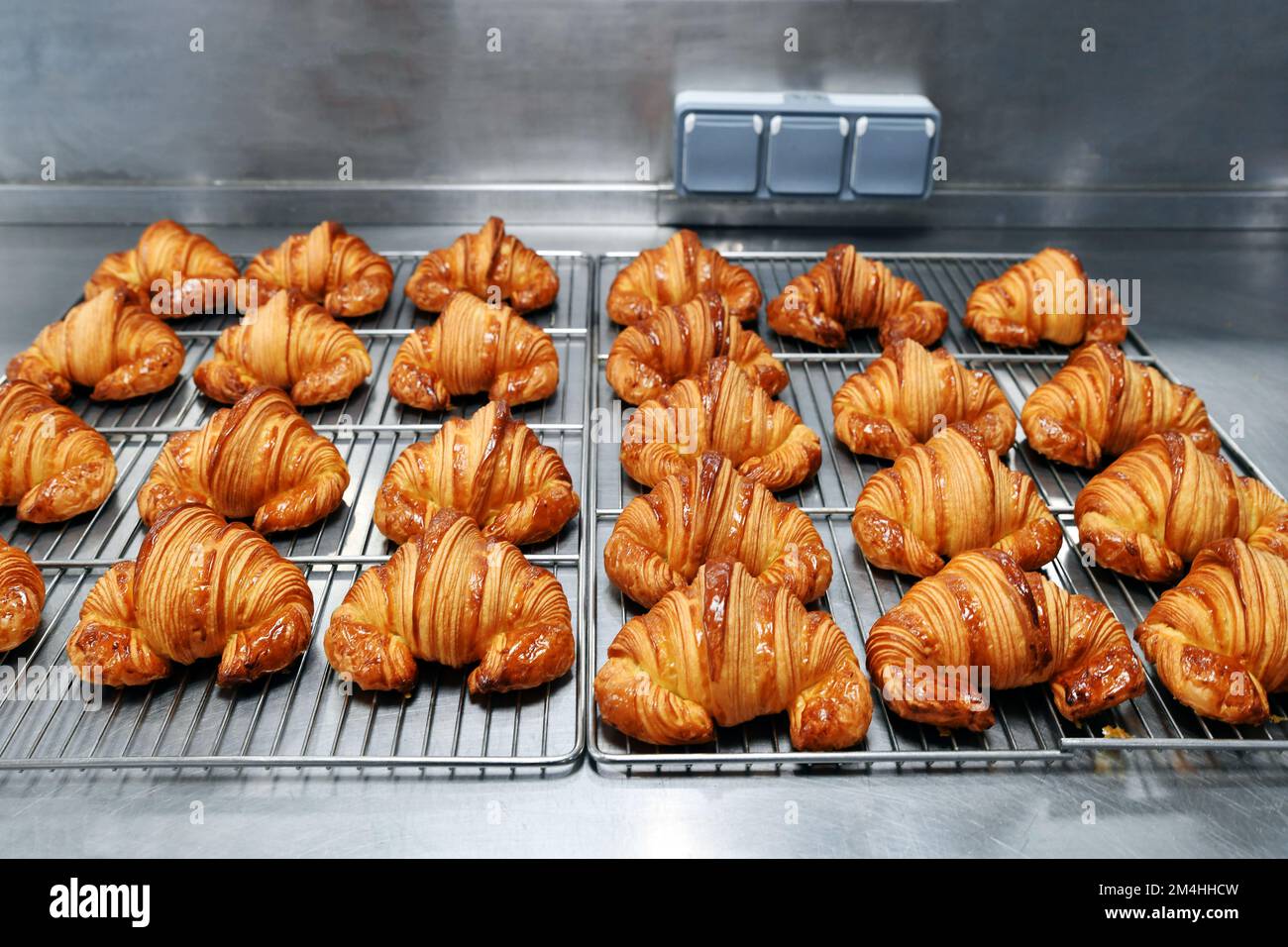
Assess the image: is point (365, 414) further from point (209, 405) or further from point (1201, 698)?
point (1201, 698)

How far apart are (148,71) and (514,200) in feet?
4.20

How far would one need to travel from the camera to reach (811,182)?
3.56m

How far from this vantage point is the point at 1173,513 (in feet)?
8.01

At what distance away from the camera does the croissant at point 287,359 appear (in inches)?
116

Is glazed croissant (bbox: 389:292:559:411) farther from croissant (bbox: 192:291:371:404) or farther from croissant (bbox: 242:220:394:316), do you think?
croissant (bbox: 242:220:394:316)

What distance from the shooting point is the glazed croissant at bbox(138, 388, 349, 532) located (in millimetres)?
2516

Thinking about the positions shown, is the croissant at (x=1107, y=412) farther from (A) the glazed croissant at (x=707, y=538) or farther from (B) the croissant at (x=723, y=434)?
(A) the glazed croissant at (x=707, y=538)

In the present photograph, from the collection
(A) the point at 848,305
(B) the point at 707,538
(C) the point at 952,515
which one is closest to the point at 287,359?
(B) the point at 707,538

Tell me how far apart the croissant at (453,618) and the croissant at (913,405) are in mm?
1034

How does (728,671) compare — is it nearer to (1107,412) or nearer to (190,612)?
(190,612)

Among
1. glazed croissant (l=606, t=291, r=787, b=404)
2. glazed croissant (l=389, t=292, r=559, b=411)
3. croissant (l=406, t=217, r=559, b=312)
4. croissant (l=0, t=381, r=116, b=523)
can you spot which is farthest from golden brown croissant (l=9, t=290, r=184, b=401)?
glazed croissant (l=606, t=291, r=787, b=404)
